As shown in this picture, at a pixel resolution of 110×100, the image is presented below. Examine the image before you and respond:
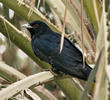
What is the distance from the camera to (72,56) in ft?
8.61

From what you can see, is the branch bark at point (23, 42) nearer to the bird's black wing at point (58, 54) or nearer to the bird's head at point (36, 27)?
the bird's black wing at point (58, 54)

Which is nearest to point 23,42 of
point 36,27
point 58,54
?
point 58,54

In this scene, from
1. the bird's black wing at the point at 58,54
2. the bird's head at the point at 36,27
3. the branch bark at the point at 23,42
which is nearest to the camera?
the branch bark at the point at 23,42

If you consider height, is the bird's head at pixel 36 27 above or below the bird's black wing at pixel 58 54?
above

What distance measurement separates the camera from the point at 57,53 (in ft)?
9.13

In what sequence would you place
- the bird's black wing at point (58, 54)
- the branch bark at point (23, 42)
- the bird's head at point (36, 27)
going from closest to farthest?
1. the branch bark at point (23, 42)
2. the bird's black wing at point (58, 54)
3. the bird's head at point (36, 27)

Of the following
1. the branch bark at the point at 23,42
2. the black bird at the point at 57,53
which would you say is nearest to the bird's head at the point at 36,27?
the black bird at the point at 57,53

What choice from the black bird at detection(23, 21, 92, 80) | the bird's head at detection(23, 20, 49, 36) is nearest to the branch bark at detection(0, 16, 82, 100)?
the black bird at detection(23, 21, 92, 80)

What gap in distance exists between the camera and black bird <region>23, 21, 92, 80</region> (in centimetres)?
231

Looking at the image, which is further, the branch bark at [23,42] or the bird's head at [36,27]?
the bird's head at [36,27]

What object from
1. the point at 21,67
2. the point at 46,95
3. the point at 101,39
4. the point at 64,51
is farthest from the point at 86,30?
the point at 21,67

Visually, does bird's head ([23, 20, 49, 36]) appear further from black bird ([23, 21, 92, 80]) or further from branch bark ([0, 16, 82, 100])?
branch bark ([0, 16, 82, 100])

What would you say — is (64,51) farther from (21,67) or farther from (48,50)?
(21,67)

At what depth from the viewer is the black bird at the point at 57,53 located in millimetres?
2314
